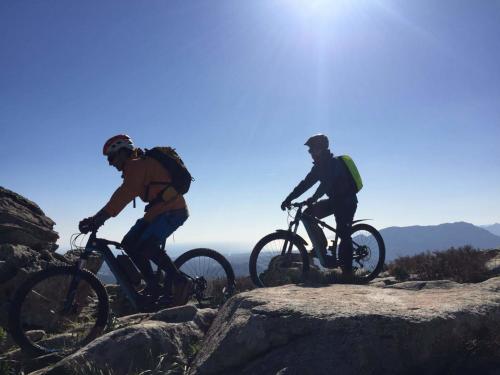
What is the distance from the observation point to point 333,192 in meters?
9.41

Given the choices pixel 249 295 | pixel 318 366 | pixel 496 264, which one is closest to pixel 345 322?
pixel 318 366

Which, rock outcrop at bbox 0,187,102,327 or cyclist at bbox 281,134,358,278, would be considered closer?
→ rock outcrop at bbox 0,187,102,327

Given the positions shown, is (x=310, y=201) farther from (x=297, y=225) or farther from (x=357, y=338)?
(x=357, y=338)

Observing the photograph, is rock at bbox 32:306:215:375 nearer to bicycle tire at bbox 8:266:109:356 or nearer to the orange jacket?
bicycle tire at bbox 8:266:109:356

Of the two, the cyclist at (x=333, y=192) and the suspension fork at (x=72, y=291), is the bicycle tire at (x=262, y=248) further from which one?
the suspension fork at (x=72, y=291)

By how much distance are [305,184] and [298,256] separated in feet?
7.12

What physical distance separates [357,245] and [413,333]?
21.3 feet

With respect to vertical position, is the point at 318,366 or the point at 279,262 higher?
the point at 279,262

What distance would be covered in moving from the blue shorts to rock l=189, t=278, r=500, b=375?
240cm

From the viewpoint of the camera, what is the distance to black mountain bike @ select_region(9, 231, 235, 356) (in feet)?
18.9

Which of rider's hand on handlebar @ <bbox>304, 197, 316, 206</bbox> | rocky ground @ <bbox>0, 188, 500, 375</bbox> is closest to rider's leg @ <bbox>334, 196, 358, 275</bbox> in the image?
rider's hand on handlebar @ <bbox>304, 197, 316, 206</bbox>

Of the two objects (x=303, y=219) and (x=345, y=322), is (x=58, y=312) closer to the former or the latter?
(x=345, y=322)

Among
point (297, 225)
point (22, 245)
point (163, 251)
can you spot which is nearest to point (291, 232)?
point (297, 225)

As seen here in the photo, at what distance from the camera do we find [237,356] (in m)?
4.37
